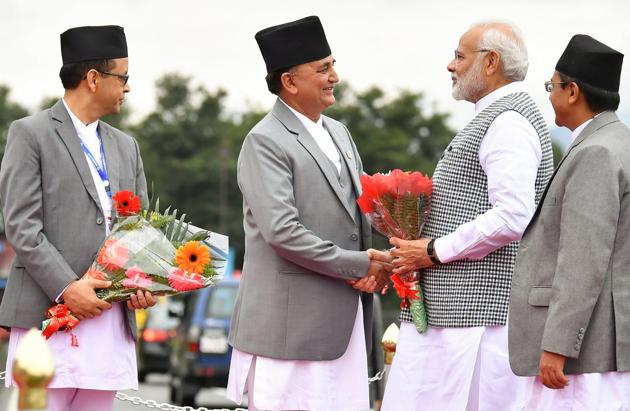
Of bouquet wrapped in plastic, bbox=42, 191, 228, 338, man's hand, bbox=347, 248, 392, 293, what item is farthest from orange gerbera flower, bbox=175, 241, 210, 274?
man's hand, bbox=347, 248, 392, 293

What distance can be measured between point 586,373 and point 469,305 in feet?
3.02

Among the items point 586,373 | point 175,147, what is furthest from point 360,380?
point 175,147

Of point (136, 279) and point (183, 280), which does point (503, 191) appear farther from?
point (136, 279)

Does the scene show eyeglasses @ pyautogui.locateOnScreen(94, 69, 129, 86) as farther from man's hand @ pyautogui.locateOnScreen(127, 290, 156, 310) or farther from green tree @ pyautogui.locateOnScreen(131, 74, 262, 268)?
green tree @ pyautogui.locateOnScreen(131, 74, 262, 268)

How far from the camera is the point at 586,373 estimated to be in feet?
16.6

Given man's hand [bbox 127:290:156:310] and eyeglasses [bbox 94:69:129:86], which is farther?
eyeglasses [bbox 94:69:129:86]

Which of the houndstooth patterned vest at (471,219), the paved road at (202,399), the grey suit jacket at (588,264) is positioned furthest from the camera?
the paved road at (202,399)

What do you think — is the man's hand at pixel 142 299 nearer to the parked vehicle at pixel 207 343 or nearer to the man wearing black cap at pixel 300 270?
the man wearing black cap at pixel 300 270

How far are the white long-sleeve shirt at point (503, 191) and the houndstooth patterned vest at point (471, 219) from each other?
3.0 inches

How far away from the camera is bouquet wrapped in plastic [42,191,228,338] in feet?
19.4

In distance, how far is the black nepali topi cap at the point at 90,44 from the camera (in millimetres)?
6289

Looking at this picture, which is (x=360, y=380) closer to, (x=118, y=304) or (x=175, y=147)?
(x=118, y=304)

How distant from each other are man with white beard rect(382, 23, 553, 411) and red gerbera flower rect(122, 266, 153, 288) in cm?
122

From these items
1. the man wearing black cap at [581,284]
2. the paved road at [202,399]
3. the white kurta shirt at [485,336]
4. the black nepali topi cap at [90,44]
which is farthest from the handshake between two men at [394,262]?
the paved road at [202,399]
